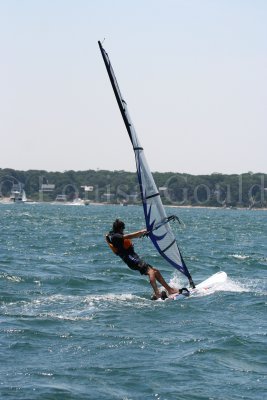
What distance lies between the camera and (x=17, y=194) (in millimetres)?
161625

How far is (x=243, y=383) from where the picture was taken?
27.8ft

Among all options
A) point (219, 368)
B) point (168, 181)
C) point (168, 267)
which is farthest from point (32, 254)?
point (168, 181)

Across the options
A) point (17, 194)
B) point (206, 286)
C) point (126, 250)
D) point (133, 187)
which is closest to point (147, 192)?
point (126, 250)

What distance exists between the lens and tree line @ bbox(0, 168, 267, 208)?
6078 inches

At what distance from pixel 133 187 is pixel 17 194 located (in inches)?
941

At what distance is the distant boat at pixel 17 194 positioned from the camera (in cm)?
15612

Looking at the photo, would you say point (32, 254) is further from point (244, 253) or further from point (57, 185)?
point (57, 185)

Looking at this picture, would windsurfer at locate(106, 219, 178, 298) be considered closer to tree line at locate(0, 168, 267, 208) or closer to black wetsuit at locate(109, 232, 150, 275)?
black wetsuit at locate(109, 232, 150, 275)

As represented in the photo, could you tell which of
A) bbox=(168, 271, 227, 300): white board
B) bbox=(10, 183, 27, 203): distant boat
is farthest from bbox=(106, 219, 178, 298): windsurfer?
bbox=(10, 183, 27, 203): distant boat

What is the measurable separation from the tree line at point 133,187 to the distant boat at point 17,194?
2.19 m

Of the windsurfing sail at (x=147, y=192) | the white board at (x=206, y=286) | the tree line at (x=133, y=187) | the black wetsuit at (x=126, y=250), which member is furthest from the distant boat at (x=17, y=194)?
the black wetsuit at (x=126, y=250)

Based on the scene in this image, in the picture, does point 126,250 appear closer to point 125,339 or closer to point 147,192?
point 147,192

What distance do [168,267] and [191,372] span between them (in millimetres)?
→ 11785

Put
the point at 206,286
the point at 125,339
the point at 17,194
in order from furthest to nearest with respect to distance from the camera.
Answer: the point at 17,194
the point at 206,286
the point at 125,339
